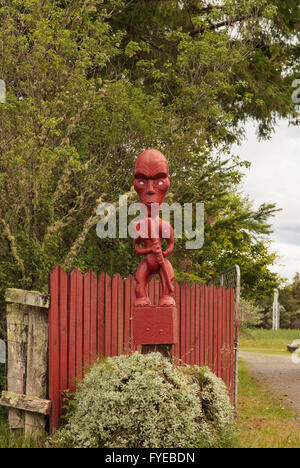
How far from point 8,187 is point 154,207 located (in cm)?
238

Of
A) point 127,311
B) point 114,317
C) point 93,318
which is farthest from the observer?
point 127,311

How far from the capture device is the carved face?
5363mm

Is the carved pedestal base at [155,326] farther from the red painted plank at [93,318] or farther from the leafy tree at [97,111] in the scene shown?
the leafy tree at [97,111]

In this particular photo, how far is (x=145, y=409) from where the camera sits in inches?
182

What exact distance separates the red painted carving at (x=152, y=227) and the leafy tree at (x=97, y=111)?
1.56 meters

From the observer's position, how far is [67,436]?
4875mm

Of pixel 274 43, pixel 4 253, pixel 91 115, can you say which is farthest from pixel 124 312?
pixel 274 43

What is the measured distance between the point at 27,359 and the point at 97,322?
86 cm

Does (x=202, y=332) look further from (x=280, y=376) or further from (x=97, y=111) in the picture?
(x=280, y=376)

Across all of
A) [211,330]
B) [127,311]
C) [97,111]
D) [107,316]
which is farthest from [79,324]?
[97,111]

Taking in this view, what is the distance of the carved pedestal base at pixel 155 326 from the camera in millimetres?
5191

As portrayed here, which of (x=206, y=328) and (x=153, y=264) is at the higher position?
(x=153, y=264)

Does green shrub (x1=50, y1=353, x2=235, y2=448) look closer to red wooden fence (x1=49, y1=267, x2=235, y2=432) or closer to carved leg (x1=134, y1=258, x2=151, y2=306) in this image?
red wooden fence (x1=49, y1=267, x2=235, y2=432)

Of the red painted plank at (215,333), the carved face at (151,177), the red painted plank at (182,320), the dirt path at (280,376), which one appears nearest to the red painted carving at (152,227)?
the carved face at (151,177)
